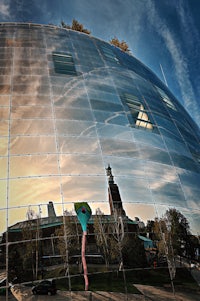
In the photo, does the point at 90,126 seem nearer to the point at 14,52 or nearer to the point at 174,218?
the point at 174,218

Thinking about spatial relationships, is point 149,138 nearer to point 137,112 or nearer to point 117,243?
point 137,112

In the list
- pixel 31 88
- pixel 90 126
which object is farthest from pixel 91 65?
pixel 90 126

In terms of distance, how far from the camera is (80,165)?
9.69m

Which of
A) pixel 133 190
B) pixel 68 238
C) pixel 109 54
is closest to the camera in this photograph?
pixel 68 238

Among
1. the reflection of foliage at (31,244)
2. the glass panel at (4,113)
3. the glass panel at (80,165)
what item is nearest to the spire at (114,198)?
the glass panel at (80,165)

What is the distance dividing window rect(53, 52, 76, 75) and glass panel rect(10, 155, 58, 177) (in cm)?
652

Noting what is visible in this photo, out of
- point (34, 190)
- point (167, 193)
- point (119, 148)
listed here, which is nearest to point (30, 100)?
point (119, 148)

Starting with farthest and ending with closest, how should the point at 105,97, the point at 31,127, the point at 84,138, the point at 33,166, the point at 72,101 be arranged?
the point at 105,97, the point at 72,101, the point at 84,138, the point at 31,127, the point at 33,166

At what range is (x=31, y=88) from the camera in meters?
12.5

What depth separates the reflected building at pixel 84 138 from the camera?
8.98m

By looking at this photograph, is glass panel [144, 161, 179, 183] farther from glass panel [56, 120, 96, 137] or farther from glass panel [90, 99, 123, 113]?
glass panel [90, 99, 123, 113]

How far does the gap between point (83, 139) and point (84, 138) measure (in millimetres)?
81

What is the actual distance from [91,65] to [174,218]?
1064 cm

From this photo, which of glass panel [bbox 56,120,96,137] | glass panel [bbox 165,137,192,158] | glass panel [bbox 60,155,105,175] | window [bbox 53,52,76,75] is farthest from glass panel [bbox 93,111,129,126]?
window [bbox 53,52,76,75]
